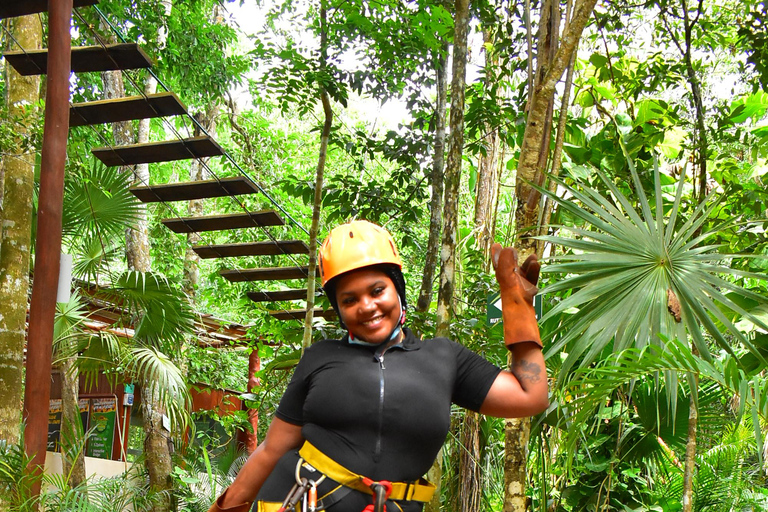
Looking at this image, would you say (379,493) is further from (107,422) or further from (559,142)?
(107,422)

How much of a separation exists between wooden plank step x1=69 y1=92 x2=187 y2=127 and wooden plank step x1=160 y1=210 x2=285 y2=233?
4.65 ft

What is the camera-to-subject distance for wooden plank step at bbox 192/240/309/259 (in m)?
7.88

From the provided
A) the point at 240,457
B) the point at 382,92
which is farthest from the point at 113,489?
the point at 382,92

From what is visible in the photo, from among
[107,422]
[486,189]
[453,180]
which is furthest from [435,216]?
[107,422]

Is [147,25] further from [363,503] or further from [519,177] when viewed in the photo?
[363,503]

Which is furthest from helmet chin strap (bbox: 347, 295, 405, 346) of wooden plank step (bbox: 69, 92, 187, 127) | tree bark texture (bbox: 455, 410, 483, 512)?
wooden plank step (bbox: 69, 92, 187, 127)

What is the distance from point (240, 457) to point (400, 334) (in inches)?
331

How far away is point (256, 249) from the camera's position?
26.6ft

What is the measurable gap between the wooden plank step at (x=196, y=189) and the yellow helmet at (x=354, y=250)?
4.91 m

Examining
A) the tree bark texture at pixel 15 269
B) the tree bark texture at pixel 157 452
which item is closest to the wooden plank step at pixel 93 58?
the tree bark texture at pixel 15 269

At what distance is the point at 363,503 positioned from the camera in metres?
2.00

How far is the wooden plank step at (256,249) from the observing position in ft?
25.9

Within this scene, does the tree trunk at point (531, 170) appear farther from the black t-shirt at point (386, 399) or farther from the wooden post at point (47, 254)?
the wooden post at point (47, 254)

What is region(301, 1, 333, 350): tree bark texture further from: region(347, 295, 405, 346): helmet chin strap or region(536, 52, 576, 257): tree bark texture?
region(347, 295, 405, 346): helmet chin strap
